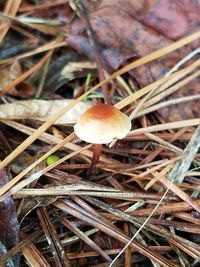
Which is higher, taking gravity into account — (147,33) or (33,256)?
(147,33)

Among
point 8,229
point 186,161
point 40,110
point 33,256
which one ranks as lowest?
point 33,256

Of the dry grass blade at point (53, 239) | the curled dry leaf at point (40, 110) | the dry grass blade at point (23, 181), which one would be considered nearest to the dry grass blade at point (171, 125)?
the curled dry leaf at point (40, 110)

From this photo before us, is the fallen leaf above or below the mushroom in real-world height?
below

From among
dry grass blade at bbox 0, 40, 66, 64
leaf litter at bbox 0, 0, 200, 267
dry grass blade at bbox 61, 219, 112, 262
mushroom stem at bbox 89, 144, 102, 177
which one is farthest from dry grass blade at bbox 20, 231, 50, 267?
dry grass blade at bbox 0, 40, 66, 64

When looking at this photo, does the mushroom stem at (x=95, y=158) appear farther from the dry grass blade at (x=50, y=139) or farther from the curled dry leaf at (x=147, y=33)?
the curled dry leaf at (x=147, y=33)

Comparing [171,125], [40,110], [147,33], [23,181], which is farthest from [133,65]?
[23,181]

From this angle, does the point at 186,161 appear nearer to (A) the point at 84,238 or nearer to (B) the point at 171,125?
(B) the point at 171,125

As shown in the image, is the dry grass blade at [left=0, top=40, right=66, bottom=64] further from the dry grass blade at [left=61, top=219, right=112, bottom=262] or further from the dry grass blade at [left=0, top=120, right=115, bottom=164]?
the dry grass blade at [left=61, top=219, right=112, bottom=262]
